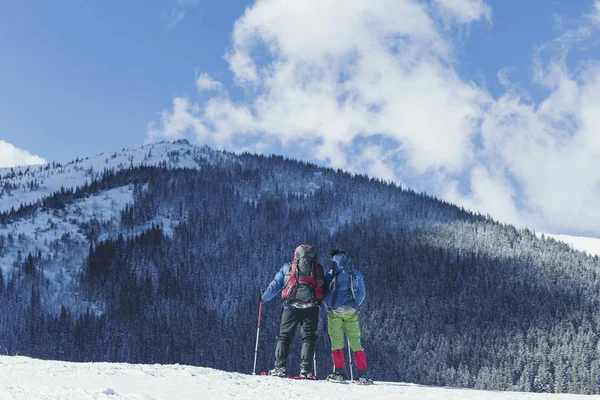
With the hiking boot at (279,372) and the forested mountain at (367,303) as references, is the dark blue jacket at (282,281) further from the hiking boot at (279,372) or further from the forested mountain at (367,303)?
the forested mountain at (367,303)

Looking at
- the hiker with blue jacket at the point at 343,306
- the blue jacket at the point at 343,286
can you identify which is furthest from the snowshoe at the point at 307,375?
the blue jacket at the point at 343,286

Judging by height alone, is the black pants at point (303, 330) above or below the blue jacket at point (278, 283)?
below

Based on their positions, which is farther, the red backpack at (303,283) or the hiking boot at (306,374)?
the red backpack at (303,283)

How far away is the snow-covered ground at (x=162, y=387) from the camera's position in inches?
270

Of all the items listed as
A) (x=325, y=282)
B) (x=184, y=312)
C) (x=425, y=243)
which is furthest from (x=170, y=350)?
(x=325, y=282)

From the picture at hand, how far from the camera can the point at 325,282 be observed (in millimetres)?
12398

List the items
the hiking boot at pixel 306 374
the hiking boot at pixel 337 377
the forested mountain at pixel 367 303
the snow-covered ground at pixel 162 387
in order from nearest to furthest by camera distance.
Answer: the snow-covered ground at pixel 162 387, the hiking boot at pixel 337 377, the hiking boot at pixel 306 374, the forested mountain at pixel 367 303

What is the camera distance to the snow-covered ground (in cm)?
685

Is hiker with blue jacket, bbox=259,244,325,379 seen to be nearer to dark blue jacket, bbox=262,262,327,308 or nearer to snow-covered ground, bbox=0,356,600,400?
dark blue jacket, bbox=262,262,327,308

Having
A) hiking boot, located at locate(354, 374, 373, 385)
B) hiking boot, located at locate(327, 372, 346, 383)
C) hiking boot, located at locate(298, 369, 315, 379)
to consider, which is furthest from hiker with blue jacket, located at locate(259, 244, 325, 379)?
hiking boot, located at locate(354, 374, 373, 385)

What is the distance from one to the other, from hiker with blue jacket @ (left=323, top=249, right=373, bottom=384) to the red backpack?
1.36ft

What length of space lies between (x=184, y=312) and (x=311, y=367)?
144m

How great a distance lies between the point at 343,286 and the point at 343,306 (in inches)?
16.6

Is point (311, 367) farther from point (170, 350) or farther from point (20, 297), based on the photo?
point (20, 297)
